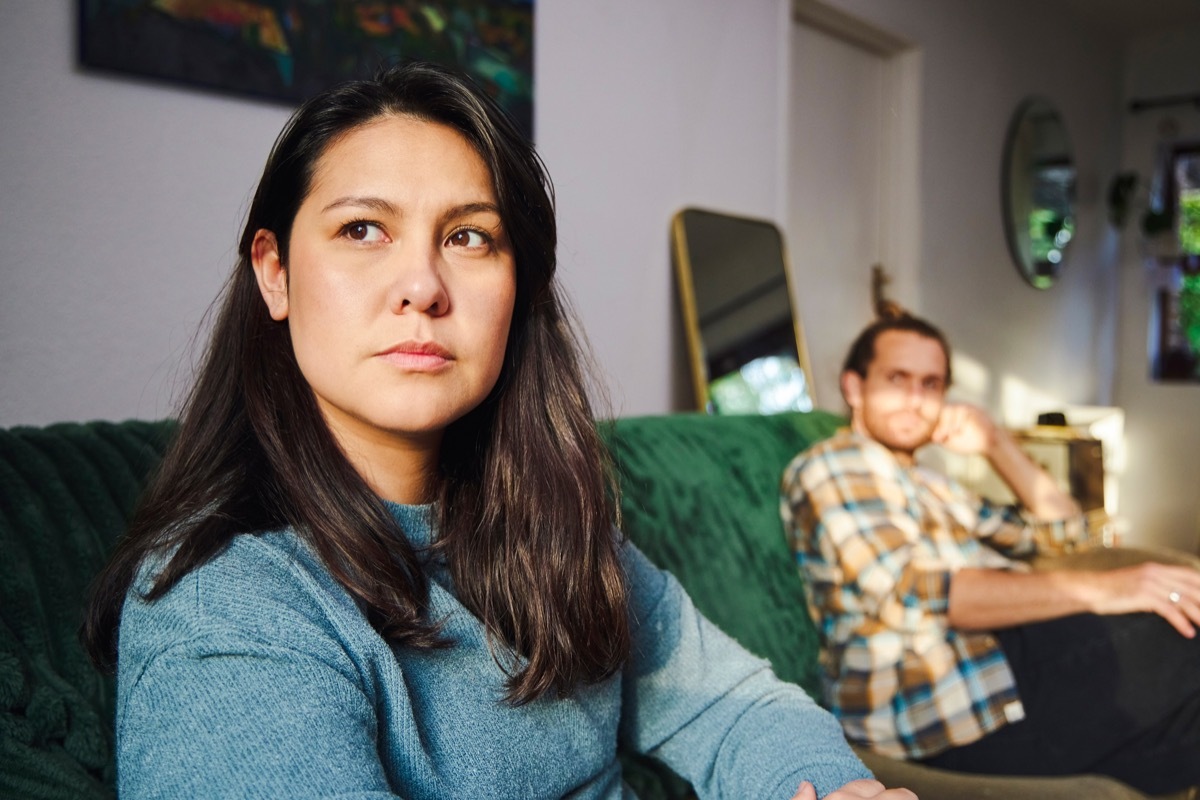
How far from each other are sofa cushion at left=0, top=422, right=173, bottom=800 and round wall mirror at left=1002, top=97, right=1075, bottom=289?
4.57 meters

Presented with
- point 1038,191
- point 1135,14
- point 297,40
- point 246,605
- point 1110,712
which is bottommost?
point 1110,712

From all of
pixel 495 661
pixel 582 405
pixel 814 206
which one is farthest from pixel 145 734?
pixel 814 206

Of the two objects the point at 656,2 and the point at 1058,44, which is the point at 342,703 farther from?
the point at 1058,44

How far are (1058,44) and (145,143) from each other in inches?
203

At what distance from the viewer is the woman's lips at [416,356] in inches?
33.1

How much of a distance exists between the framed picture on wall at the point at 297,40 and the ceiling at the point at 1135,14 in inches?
169

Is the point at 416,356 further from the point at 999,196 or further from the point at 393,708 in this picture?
the point at 999,196

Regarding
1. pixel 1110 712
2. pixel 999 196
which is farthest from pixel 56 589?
pixel 999 196

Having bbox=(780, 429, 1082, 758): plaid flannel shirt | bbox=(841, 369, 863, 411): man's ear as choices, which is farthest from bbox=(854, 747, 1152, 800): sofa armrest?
bbox=(841, 369, 863, 411): man's ear

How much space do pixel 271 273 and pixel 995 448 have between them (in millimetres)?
2200

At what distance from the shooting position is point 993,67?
4.59 m

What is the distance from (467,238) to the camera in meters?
0.91

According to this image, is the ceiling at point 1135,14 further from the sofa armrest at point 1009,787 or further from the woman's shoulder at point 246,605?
the woman's shoulder at point 246,605

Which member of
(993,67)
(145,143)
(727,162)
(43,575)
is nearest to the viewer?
(43,575)
